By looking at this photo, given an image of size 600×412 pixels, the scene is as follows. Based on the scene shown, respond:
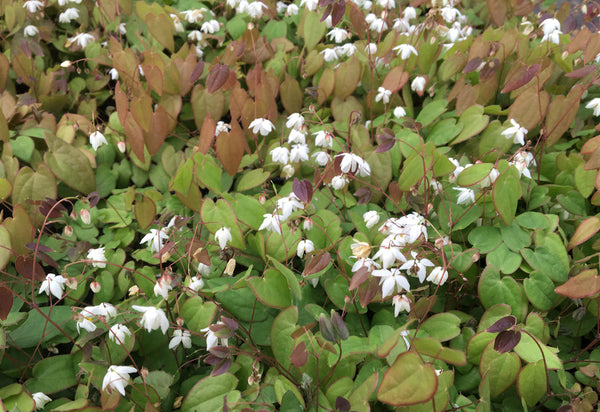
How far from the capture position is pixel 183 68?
1.72m

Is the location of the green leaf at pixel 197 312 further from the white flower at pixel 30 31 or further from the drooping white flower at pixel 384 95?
the white flower at pixel 30 31

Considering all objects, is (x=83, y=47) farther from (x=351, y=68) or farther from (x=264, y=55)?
(x=351, y=68)

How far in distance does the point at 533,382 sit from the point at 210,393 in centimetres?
71

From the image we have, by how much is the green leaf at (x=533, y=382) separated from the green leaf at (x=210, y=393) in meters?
0.62

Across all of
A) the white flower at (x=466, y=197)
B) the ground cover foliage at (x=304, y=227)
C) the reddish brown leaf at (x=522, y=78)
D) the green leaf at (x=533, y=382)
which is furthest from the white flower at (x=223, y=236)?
the reddish brown leaf at (x=522, y=78)

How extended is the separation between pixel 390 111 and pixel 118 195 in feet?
3.21

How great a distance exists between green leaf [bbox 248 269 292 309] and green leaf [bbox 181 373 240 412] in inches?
7.5

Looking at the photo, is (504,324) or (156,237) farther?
(156,237)

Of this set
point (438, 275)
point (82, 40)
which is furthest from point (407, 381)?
point (82, 40)

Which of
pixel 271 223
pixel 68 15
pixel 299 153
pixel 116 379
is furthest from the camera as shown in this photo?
pixel 68 15

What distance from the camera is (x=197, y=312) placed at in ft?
3.67

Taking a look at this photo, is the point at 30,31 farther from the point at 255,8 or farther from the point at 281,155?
the point at 281,155

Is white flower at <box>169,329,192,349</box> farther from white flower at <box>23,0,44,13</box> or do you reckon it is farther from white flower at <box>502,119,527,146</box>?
white flower at <box>23,0,44,13</box>

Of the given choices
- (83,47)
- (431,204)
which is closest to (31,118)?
(83,47)
